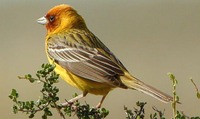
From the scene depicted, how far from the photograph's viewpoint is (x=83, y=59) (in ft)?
26.4

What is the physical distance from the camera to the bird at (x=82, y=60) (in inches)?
289

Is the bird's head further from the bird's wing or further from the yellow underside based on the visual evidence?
the yellow underside

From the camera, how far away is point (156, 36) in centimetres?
2480

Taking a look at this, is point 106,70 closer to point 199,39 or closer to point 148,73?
point 148,73

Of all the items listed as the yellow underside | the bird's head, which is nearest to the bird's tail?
the yellow underside

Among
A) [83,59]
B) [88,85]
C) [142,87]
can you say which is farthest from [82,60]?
[142,87]

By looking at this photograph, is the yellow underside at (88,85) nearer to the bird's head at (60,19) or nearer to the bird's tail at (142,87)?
the bird's tail at (142,87)

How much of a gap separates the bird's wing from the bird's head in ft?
0.81

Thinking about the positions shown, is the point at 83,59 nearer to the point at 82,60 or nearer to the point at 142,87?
the point at 82,60

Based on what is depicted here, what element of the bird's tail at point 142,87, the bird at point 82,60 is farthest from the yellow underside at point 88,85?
the bird's tail at point 142,87

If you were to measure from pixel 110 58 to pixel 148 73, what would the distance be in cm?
1035

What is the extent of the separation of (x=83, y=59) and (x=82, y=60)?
14mm

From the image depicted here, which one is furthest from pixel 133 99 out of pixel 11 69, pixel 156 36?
pixel 156 36

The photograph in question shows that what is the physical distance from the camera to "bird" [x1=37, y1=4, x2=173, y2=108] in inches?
289
